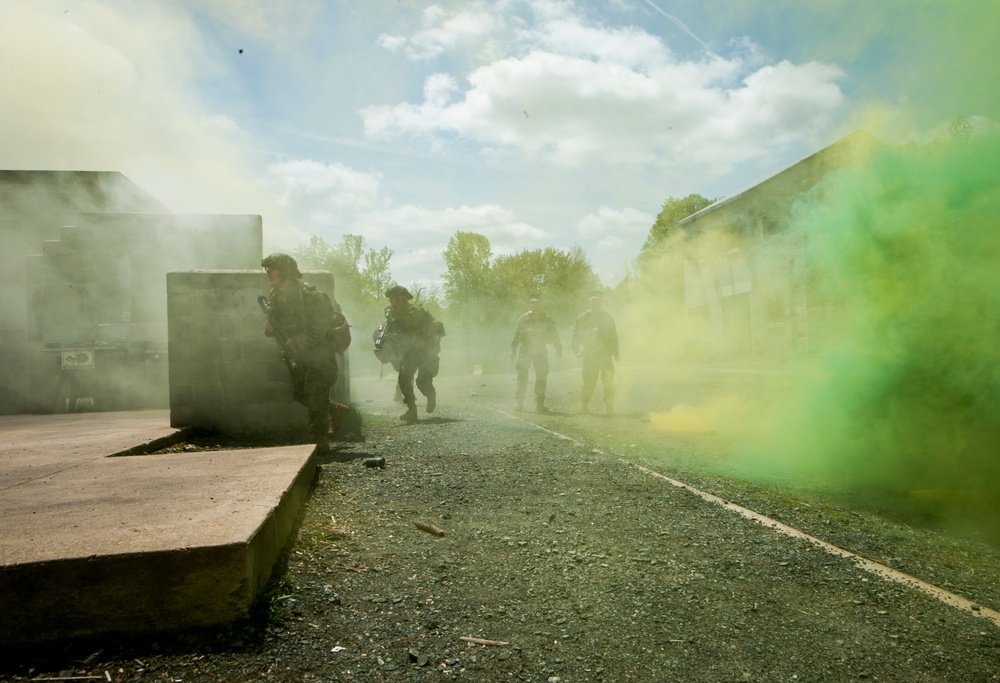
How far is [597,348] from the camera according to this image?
9.56 m

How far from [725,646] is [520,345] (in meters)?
8.89

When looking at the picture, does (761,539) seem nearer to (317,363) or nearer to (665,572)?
(665,572)

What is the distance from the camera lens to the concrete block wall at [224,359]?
6316 mm

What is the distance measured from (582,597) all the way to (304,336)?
4.10 m

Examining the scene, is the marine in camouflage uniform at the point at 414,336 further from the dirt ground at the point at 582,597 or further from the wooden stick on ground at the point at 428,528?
the wooden stick on ground at the point at 428,528

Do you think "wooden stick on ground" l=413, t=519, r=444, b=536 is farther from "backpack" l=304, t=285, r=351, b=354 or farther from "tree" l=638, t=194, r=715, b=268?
"tree" l=638, t=194, r=715, b=268

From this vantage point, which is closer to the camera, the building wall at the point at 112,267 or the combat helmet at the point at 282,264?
the combat helmet at the point at 282,264

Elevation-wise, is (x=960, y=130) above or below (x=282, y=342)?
above

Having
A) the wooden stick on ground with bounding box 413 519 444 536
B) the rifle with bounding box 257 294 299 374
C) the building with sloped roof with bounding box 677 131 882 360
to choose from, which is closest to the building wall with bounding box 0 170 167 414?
the rifle with bounding box 257 294 299 374

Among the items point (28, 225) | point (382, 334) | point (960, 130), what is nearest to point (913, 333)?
point (960, 130)

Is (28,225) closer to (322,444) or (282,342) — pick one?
(282,342)

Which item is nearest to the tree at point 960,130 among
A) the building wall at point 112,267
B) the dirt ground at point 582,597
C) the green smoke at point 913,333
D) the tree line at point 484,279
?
the green smoke at point 913,333

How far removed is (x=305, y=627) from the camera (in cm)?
218

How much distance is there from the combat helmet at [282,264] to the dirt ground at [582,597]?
2.19 meters
